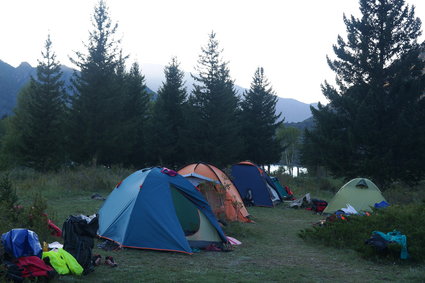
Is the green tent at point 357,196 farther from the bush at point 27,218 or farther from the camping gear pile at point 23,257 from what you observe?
the camping gear pile at point 23,257

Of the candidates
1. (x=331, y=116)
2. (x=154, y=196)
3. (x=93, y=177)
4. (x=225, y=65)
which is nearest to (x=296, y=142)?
(x=225, y=65)

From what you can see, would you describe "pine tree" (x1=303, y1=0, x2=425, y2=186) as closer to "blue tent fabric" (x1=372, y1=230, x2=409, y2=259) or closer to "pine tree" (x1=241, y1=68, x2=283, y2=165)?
"pine tree" (x1=241, y1=68, x2=283, y2=165)

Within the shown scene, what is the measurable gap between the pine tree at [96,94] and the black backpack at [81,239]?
70.5 ft

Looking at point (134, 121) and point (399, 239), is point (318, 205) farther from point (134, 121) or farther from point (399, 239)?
point (134, 121)

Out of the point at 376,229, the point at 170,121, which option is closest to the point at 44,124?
the point at 170,121

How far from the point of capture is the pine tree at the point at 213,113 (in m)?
28.6

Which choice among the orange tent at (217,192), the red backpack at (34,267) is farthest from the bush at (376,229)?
the red backpack at (34,267)

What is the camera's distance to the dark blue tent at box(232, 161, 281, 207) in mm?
14453

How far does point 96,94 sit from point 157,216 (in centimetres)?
2136

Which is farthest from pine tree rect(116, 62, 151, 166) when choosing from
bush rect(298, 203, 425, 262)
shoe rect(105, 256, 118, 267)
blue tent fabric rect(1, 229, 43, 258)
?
blue tent fabric rect(1, 229, 43, 258)

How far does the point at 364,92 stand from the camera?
70.0 feet

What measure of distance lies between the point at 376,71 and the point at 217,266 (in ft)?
59.7

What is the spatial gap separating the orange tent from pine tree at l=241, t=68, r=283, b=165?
21.8m

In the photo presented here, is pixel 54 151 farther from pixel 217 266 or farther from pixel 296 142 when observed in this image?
pixel 296 142
